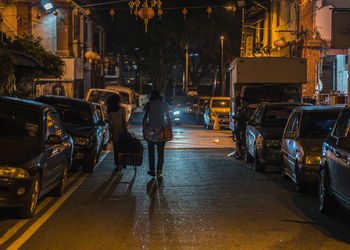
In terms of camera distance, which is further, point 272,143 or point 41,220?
point 272,143

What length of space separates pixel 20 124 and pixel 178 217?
2927 millimetres

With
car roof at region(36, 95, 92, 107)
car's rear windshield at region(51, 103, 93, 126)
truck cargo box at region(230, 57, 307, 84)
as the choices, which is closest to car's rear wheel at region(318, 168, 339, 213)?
car's rear windshield at region(51, 103, 93, 126)

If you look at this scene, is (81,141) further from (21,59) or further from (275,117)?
(275,117)

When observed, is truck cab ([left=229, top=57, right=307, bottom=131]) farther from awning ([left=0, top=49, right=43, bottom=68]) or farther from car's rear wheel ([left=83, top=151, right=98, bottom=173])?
car's rear wheel ([left=83, top=151, right=98, bottom=173])

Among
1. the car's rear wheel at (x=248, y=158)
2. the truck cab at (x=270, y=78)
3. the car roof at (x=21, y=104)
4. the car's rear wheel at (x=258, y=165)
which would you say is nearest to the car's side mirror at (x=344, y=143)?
the car roof at (x=21, y=104)

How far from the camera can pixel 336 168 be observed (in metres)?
7.80

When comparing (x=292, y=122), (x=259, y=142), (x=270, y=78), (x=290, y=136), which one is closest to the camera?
(x=290, y=136)

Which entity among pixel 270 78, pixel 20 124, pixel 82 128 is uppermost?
pixel 270 78

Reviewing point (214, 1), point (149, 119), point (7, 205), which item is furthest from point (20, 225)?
point (214, 1)

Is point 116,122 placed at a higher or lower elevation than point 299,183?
higher

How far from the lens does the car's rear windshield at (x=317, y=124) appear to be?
10.8 m

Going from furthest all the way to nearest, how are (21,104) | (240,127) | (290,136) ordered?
(240,127), (290,136), (21,104)

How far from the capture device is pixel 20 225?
24.8 ft

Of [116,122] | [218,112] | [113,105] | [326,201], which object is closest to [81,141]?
[116,122]
